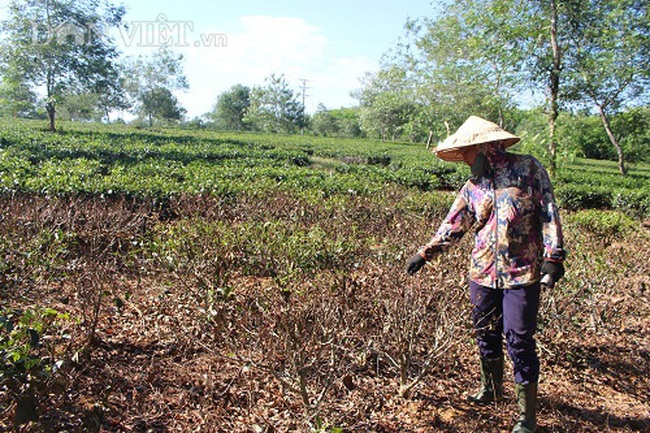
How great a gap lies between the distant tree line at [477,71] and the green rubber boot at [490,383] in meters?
4.69

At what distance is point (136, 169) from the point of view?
32.3 feet

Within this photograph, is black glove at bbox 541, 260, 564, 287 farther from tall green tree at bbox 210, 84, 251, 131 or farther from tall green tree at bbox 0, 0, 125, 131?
tall green tree at bbox 210, 84, 251, 131

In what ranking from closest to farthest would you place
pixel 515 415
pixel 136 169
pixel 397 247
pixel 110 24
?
pixel 515 415 → pixel 397 247 → pixel 136 169 → pixel 110 24

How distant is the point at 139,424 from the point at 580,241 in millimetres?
5512

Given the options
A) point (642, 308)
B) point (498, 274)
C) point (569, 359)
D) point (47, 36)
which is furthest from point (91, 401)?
point (47, 36)

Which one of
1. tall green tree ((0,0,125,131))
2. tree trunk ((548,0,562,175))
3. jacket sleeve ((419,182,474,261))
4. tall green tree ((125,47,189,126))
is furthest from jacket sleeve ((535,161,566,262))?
tall green tree ((125,47,189,126))

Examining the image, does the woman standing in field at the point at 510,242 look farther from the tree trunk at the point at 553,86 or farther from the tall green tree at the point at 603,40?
the tall green tree at the point at 603,40

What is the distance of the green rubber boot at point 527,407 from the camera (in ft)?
7.97

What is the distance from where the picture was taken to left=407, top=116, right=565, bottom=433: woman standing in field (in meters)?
2.36

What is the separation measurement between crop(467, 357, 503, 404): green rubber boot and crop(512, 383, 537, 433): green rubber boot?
0.23 meters

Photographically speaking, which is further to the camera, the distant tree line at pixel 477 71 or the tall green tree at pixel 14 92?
the tall green tree at pixel 14 92

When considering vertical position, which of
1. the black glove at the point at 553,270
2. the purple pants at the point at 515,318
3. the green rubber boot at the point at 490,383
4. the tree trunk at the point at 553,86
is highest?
the tree trunk at the point at 553,86

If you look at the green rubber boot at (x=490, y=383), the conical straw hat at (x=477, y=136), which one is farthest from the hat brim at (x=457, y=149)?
the green rubber boot at (x=490, y=383)

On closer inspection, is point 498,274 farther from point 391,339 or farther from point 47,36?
point 47,36
